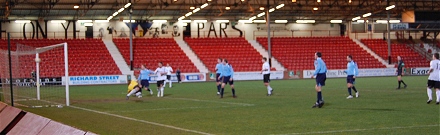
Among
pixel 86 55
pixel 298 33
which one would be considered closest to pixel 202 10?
pixel 86 55

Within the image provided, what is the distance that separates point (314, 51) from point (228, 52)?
9.12m

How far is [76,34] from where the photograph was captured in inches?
2414

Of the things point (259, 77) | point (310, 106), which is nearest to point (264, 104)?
point (310, 106)

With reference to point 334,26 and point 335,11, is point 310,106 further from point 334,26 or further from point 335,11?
point 334,26

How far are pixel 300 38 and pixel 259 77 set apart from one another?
44.4 ft

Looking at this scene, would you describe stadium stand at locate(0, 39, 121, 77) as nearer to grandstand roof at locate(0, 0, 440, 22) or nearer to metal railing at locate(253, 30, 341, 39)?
grandstand roof at locate(0, 0, 440, 22)

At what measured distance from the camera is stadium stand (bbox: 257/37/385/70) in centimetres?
6212

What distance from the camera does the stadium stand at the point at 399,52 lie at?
64.7m

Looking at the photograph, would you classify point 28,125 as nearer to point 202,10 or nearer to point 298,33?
point 202,10

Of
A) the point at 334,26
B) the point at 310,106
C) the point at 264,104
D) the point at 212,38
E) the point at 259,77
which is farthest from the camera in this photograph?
the point at 334,26

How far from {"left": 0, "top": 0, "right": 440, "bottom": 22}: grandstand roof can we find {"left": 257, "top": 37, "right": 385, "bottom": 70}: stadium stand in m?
2.47

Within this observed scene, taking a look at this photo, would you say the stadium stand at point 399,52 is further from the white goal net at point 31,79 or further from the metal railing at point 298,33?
the white goal net at point 31,79

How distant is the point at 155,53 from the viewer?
59312 millimetres

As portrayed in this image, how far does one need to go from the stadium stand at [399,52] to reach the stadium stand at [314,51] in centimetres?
169
